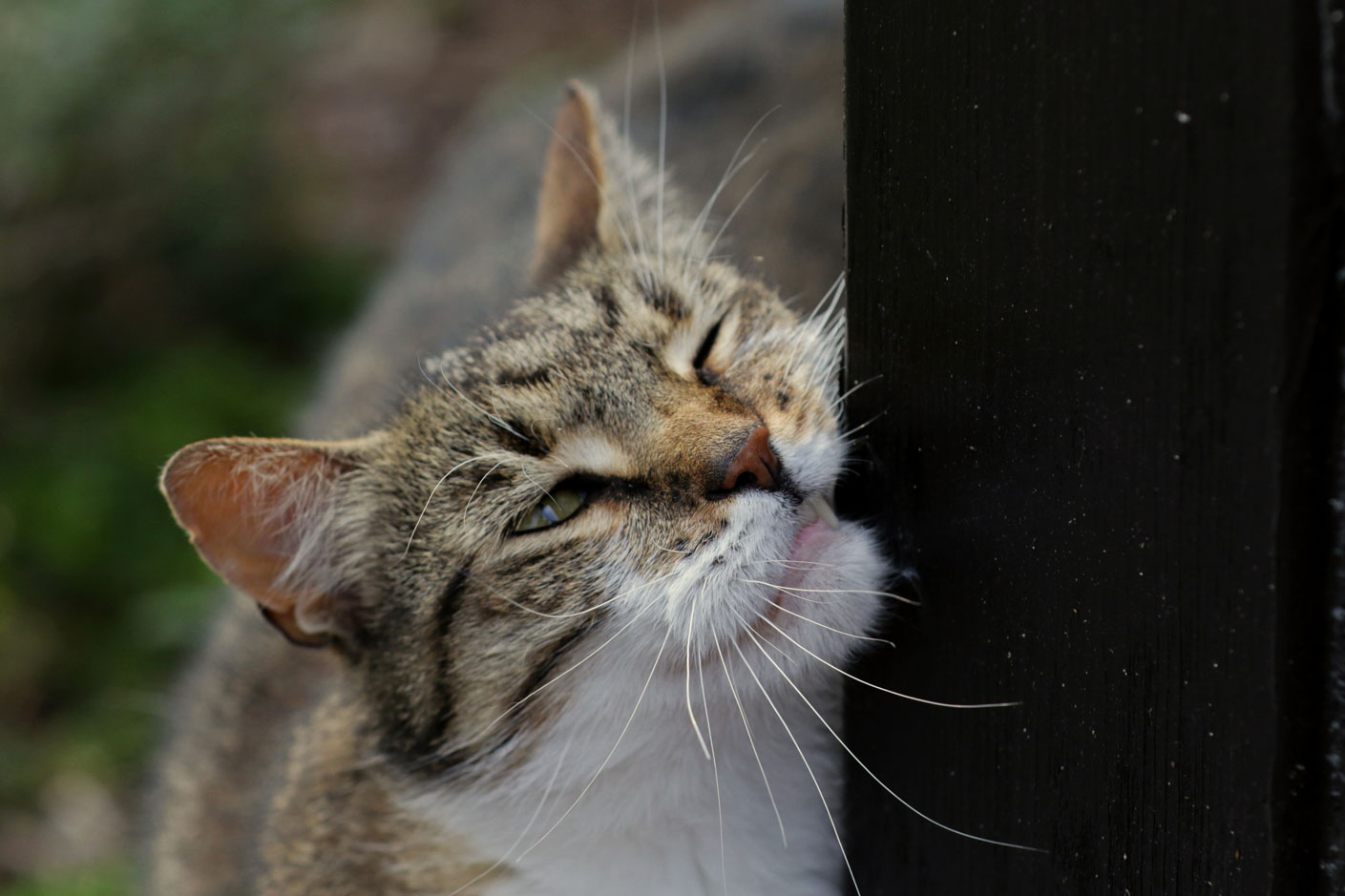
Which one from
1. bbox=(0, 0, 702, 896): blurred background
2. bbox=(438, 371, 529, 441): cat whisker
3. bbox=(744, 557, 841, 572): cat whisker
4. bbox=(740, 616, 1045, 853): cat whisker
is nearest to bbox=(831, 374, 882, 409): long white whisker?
bbox=(744, 557, 841, 572): cat whisker

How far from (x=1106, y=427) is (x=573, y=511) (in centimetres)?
97

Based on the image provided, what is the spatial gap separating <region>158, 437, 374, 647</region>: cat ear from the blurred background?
2757 millimetres

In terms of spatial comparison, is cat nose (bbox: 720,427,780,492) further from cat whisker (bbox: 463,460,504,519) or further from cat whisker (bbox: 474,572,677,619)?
cat whisker (bbox: 463,460,504,519)

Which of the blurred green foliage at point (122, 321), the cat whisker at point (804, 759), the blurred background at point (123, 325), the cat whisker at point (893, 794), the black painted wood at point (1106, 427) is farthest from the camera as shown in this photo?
the blurred green foliage at point (122, 321)

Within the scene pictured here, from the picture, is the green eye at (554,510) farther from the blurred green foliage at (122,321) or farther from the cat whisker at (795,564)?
the blurred green foliage at (122,321)

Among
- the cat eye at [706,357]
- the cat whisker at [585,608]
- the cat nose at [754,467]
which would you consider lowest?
the cat whisker at [585,608]

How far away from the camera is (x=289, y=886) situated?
2580 mm

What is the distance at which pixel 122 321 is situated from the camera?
6.78 metres

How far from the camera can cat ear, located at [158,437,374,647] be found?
210cm

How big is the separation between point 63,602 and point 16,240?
1.79m

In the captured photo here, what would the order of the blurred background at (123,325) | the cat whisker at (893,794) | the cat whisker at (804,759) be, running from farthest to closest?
the blurred background at (123,325)
the cat whisker at (804,759)
the cat whisker at (893,794)

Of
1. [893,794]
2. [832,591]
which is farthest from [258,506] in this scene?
[893,794]

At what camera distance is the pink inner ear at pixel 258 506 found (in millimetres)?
2096

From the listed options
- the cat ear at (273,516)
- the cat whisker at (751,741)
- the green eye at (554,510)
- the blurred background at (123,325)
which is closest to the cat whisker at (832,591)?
the cat whisker at (751,741)
